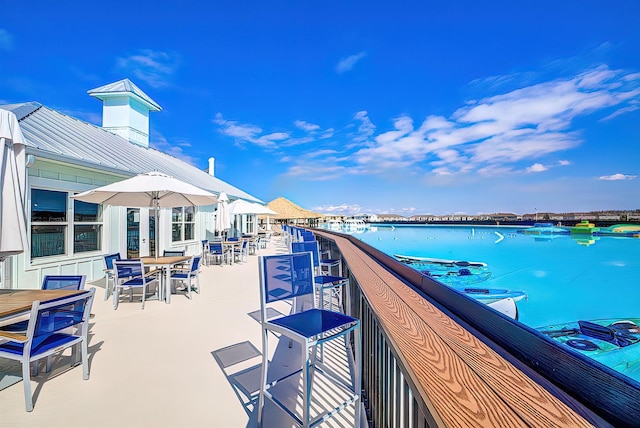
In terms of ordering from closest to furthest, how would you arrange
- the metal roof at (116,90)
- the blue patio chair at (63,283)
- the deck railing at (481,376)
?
1. the deck railing at (481,376)
2. the blue patio chair at (63,283)
3. the metal roof at (116,90)

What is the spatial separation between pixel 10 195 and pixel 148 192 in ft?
10.4

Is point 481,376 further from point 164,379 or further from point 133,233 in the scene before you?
point 133,233

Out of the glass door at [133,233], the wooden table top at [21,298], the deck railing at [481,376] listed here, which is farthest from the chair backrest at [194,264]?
the deck railing at [481,376]

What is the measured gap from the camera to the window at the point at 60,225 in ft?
18.4

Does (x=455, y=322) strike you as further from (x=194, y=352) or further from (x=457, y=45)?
(x=457, y=45)

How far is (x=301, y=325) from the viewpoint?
6.58 ft

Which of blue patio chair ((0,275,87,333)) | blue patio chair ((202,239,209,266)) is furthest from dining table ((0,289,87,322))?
blue patio chair ((202,239,209,266))

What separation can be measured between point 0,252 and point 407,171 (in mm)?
25613

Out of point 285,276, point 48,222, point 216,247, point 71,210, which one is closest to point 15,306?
point 285,276

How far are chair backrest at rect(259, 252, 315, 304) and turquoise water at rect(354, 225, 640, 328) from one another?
1979 mm

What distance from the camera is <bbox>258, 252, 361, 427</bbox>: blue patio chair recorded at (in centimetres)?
180

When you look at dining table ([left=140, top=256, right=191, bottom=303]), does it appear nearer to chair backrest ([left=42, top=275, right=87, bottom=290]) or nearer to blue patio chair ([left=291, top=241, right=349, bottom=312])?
chair backrest ([left=42, top=275, right=87, bottom=290])

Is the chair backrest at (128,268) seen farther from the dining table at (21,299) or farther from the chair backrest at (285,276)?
the chair backrest at (285,276)

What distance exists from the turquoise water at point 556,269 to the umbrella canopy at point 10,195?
4762 millimetres
